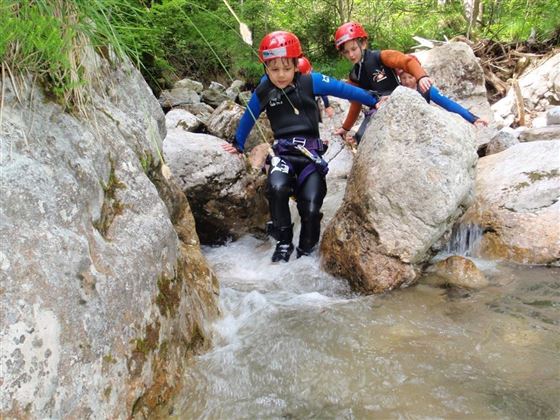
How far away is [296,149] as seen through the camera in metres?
4.90

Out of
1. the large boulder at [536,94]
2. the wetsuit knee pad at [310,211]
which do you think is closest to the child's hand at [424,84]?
the wetsuit knee pad at [310,211]

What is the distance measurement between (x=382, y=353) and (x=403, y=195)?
161 centimetres

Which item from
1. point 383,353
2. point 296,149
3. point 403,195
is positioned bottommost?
point 383,353

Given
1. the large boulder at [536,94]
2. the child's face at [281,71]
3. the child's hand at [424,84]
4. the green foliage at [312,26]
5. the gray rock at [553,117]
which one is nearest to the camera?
the child's face at [281,71]

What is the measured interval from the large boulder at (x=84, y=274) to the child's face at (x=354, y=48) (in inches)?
145

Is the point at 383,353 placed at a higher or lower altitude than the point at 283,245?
lower

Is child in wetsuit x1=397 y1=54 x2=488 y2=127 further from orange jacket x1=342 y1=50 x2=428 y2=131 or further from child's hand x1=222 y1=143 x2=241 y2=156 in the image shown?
child's hand x1=222 y1=143 x2=241 y2=156

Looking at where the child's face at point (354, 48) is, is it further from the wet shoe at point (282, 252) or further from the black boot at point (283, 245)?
the wet shoe at point (282, 252)

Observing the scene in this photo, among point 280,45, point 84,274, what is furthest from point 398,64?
point 84,274

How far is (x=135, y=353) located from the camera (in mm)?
2213

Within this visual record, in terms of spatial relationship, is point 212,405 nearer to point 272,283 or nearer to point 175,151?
point 272,283

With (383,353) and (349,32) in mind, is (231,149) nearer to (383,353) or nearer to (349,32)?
(349,32)

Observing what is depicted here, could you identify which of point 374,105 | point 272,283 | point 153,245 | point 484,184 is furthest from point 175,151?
point 484,184

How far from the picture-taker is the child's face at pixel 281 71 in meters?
4.73
